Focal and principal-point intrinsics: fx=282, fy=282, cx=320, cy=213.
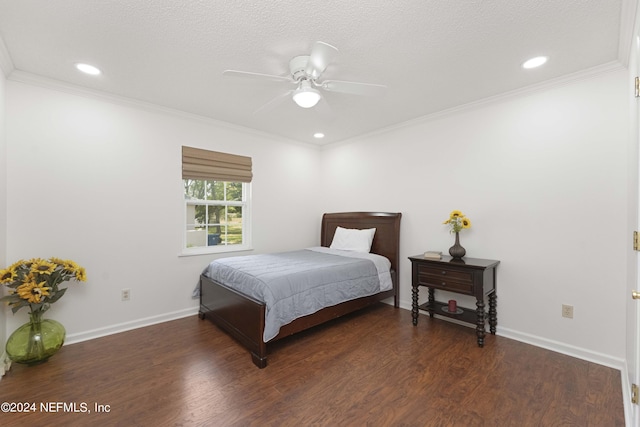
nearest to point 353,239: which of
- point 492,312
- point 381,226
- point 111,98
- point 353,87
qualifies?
point 381,226

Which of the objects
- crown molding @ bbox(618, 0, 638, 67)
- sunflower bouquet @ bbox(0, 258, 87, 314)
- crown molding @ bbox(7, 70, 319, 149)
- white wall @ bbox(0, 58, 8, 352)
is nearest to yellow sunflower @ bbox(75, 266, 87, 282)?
sunflower bouquet @ bbox(0, 258, 87, 314)

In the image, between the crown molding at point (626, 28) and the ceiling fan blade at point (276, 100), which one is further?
the ceiling fan blade at point (276, 100)

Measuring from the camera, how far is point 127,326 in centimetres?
295

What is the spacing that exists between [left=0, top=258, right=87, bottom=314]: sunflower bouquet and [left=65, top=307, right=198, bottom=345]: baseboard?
0.51 metres

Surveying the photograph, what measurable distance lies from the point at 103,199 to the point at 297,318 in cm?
227

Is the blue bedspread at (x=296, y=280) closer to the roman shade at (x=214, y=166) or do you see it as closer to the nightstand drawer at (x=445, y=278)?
the nightstand drawer at (x=445, y=278)

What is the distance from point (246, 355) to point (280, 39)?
8.19 ft

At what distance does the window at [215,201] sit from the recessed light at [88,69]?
1082 mm

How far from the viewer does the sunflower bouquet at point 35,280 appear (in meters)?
2.15

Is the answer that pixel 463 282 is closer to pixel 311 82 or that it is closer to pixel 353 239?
pixel 353 239

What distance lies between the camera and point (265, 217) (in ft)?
13.6

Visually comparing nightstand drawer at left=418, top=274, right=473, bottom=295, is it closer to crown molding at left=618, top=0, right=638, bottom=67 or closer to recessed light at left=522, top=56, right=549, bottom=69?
recessed light at left=522, top=56, right=549, bottom=69

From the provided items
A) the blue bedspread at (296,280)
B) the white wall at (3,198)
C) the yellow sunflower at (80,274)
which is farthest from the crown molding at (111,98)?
the blue bedspread at (296,280)

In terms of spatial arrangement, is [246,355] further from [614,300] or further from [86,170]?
[614,300]
